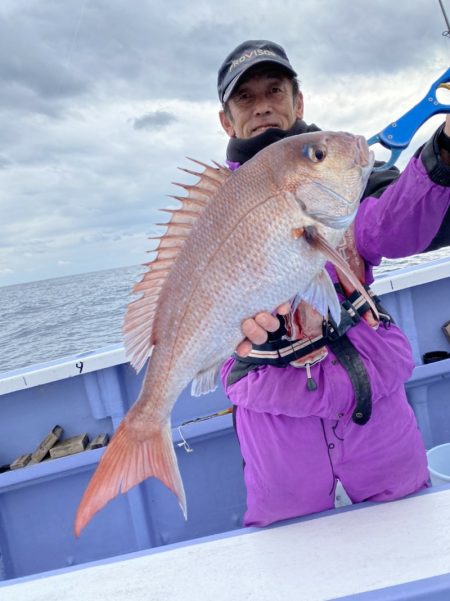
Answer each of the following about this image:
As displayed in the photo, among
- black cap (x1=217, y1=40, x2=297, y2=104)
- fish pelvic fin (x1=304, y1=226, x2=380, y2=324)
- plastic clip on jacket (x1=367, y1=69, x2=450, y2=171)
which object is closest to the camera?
fish pelvic fin (x1=304, y1=226, x2=380, y2=324)

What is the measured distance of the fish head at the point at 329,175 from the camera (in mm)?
1369

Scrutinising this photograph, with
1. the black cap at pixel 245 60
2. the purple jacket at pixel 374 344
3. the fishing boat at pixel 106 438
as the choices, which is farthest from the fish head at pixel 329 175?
the fishing boat at pixel 106 438

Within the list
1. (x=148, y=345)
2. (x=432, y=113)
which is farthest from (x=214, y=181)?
(x=432, y=113)

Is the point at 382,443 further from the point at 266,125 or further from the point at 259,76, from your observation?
the point at 259,76

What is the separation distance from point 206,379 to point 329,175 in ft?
2.56

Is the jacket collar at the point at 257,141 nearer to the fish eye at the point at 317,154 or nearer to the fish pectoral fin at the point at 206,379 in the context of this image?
the fish eye at the point at 317,154

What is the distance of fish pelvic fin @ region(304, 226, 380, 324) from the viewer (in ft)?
4.22

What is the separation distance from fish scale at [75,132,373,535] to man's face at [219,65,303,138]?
593mm

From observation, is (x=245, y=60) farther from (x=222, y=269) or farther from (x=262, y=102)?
(x=222, y=269)

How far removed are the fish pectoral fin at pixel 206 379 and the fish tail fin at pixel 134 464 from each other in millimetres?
165

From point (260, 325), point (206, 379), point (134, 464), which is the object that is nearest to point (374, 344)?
point (260, 325)

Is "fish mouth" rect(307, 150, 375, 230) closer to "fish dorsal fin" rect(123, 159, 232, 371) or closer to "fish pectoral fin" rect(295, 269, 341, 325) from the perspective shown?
"fish pectoral fin" rect(295, 269, 341, 325)

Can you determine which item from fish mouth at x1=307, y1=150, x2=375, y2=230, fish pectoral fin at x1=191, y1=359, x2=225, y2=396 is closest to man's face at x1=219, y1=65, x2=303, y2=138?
fish mouth at x1=307, y1=150, x2=375, y2=230

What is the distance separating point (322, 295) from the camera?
1412mm
